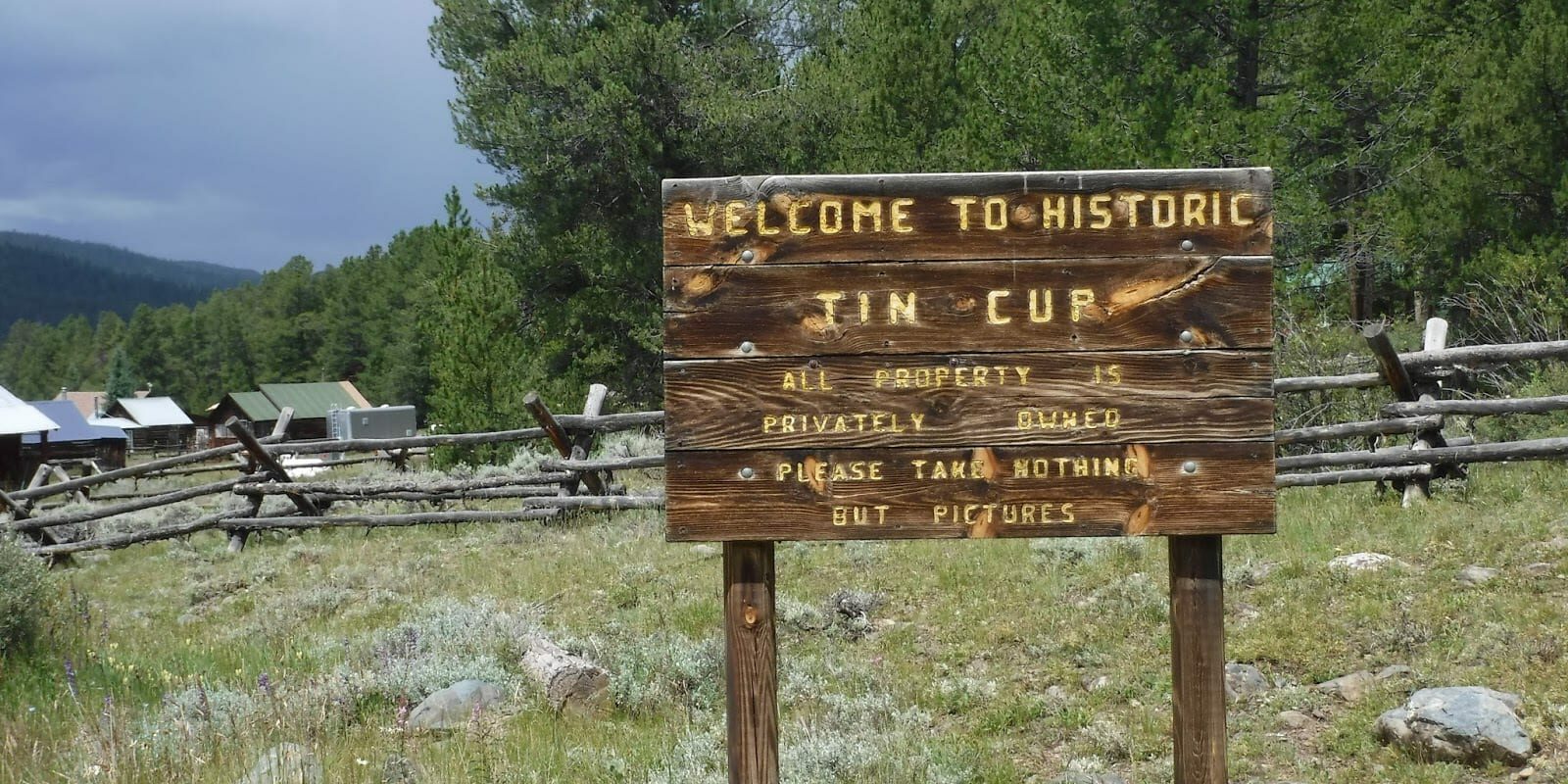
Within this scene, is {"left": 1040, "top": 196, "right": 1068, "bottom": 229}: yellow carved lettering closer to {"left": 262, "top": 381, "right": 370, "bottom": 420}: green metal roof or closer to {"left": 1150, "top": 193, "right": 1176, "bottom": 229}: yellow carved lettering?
{"left": 1150, "top": 193, "right": 1176, "bottom": 229}: yellow carved lettering

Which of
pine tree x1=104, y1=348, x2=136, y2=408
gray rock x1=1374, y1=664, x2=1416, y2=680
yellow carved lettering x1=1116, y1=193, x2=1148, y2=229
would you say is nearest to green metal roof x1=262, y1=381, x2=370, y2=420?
pine tree x1=104, y1=348, x2=136, y2=408

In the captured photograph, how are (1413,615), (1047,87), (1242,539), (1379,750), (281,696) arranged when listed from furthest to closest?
(1047,87), (1242,539), (1413,615), (281,696), (1379,750)

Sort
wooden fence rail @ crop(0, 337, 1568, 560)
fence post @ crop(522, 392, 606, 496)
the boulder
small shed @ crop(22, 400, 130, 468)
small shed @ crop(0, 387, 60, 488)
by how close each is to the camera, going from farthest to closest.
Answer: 1. small shed @ crop(22, 400, 130, 468)
2. small shed @ crop(0, 387, 60, 488)
3. fence post @ crop(522, 392, 606, 496)
4. wooden fence rail @ crop(0, 337, 1568, 560)
5. the boulder

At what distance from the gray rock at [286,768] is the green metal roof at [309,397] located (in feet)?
250

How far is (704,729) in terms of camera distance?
5.58 meters

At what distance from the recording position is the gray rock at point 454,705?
223 inches

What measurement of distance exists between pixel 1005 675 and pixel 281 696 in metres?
3.64

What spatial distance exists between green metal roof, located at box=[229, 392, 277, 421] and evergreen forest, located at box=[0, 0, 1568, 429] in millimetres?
57706

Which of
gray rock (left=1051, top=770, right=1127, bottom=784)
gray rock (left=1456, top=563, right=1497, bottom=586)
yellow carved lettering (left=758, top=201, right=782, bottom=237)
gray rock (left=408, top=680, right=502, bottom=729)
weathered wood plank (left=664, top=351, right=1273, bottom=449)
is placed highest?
yellow carved lettering (left=758, top=201, right=782, bottom=237)

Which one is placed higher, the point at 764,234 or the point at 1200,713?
the point at 764,234

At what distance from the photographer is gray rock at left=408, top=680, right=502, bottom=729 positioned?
5673 millimetres

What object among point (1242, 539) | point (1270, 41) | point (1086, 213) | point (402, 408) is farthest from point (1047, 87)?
point (402, 408)

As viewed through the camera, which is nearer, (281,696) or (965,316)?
(965,316)

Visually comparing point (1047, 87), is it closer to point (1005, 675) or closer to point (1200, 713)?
point (1005, 675)
